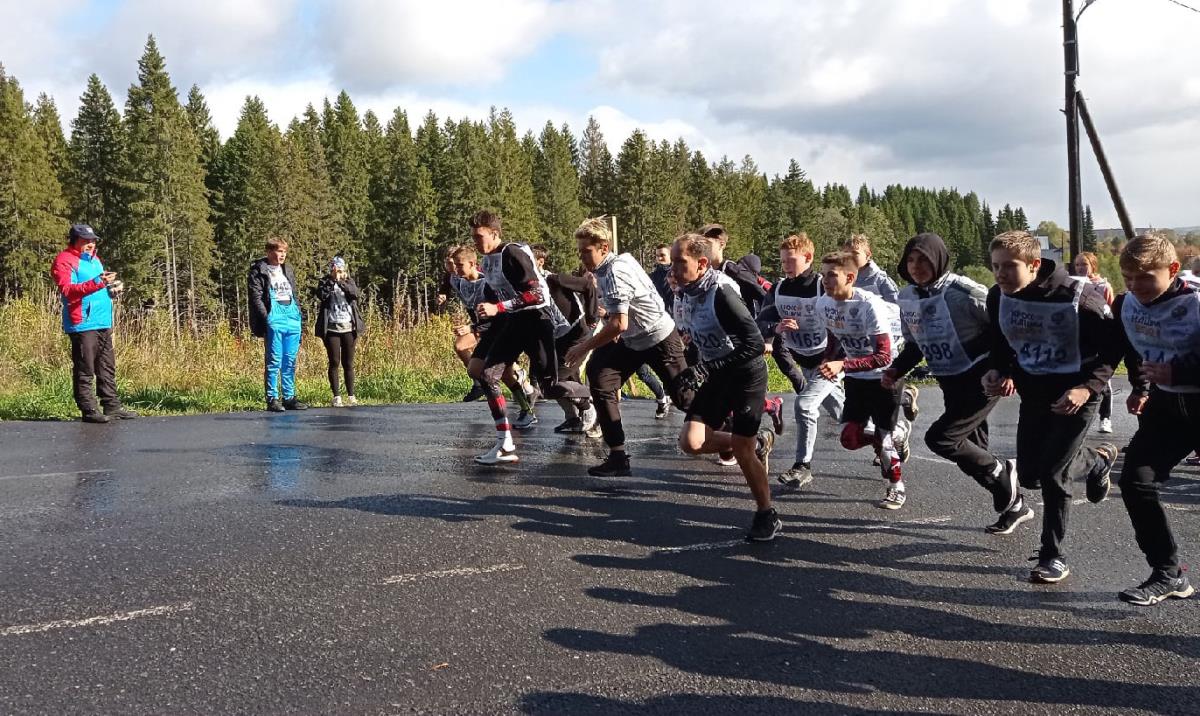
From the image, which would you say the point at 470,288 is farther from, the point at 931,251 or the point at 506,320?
the point at 931,251

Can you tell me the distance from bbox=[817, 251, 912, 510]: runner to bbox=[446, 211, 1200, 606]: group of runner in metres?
0.01

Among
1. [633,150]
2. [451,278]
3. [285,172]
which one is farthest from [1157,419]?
[633,150]

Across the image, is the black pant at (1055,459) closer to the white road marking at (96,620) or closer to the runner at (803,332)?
the runner at (803,332)

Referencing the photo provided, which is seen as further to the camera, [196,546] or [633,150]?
[633,150]

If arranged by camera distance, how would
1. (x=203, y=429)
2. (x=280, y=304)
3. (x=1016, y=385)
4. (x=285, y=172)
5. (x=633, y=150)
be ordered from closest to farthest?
1. (x=1016, y=385)
2. (x=203, y=429)
3. (x=280, y=304)
4. (x=285, y=172)
5. (x=633, y=150)

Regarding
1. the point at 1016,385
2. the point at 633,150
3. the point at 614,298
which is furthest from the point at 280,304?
the point at 633,150

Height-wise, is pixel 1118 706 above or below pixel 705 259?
below

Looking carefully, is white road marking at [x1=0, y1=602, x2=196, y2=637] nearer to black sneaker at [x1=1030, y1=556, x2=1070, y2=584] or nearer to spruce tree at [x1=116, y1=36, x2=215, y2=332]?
black sneaker at [x1=1030, y1=556, x2=1070, y2=584]

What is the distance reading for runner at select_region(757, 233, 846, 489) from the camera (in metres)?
7.90

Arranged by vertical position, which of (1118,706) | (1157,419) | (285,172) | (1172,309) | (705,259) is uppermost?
(285,172)

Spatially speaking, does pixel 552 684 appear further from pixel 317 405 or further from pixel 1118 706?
pixel 317 405

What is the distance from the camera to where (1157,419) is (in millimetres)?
4863

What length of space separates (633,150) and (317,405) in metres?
82.7

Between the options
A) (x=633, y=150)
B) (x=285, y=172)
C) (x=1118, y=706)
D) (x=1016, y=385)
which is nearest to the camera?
(x=1118, y=706)
